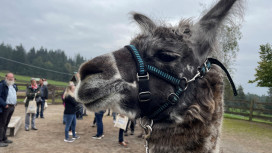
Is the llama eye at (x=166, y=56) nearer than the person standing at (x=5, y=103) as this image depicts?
Yes

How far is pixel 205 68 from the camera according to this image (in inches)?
84.6

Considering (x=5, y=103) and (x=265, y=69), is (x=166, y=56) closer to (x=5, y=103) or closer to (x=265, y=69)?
(x=5, y=103)

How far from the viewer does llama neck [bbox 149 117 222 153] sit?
6.49ft

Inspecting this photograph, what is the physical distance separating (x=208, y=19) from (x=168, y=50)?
582 millimetres

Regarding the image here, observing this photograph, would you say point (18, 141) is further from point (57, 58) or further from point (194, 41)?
point (57, 58)

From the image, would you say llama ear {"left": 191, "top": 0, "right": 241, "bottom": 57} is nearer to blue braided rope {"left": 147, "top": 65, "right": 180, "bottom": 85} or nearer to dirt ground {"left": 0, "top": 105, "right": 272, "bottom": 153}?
blue braided rope {"left": 147, "top": 65, "right": 180, "bottom": 85}

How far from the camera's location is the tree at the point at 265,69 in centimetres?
1625

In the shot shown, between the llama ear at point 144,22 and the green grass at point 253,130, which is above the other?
the llama ear at point 144,22

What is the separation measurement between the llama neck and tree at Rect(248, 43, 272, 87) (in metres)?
17.5

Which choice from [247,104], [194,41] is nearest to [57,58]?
[247,104]

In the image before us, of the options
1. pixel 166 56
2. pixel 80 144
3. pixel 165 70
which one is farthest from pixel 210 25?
pixel 80 144

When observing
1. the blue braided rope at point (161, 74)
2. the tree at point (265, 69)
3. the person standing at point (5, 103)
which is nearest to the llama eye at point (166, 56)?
the blue braided rope at point (161, 74)

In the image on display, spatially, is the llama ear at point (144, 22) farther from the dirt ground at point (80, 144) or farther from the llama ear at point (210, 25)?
the dirt ground at point (80, 144)

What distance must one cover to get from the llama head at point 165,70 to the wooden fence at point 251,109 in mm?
17931
